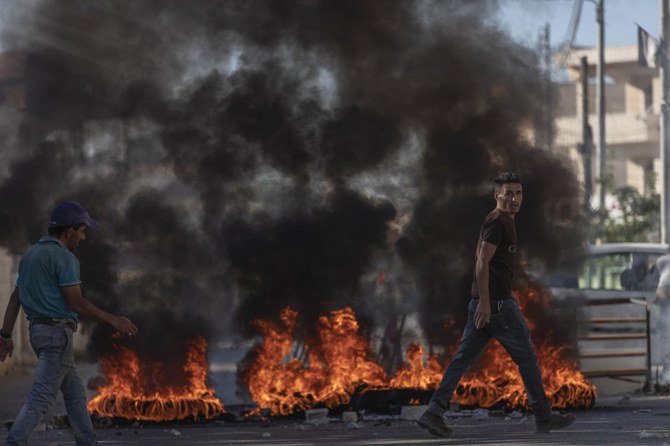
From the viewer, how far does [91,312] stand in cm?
675

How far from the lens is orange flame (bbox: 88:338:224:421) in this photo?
9.94m

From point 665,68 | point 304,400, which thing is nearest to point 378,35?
point 304,400

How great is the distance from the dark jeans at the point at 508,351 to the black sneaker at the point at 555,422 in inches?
1.3

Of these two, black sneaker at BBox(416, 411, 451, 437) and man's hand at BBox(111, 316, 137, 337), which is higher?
man's hand at BBox(111, 316, 137, 337)

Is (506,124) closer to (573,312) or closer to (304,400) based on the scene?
(573,312)

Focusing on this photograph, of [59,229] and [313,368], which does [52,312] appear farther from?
[313,368]

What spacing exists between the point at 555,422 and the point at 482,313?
34.4 inches

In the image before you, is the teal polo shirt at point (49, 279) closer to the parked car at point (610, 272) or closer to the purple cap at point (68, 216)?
the purple cap at point (68, 216)

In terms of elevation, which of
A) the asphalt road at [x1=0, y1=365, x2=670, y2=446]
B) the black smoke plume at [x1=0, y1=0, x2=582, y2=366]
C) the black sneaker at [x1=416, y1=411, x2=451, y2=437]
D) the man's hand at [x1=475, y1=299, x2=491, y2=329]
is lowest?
the asphalt road at [x1=0, y1=365, x2=670, y2=446]

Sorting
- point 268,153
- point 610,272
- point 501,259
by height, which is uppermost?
point 268,153

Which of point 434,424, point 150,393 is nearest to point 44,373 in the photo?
point 434,424

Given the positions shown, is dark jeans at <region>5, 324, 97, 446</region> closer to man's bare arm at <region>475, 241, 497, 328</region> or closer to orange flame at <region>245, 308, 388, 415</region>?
man's bare arm at <region>475, 241, 497, 328</region>

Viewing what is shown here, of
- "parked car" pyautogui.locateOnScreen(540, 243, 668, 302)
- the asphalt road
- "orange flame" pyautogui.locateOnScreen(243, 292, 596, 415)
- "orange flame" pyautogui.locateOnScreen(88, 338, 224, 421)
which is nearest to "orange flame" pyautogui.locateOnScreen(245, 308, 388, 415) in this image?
"orange flame" pyautogui.locateOnScreen(243, 292, 596, 415)

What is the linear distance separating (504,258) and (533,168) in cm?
358
